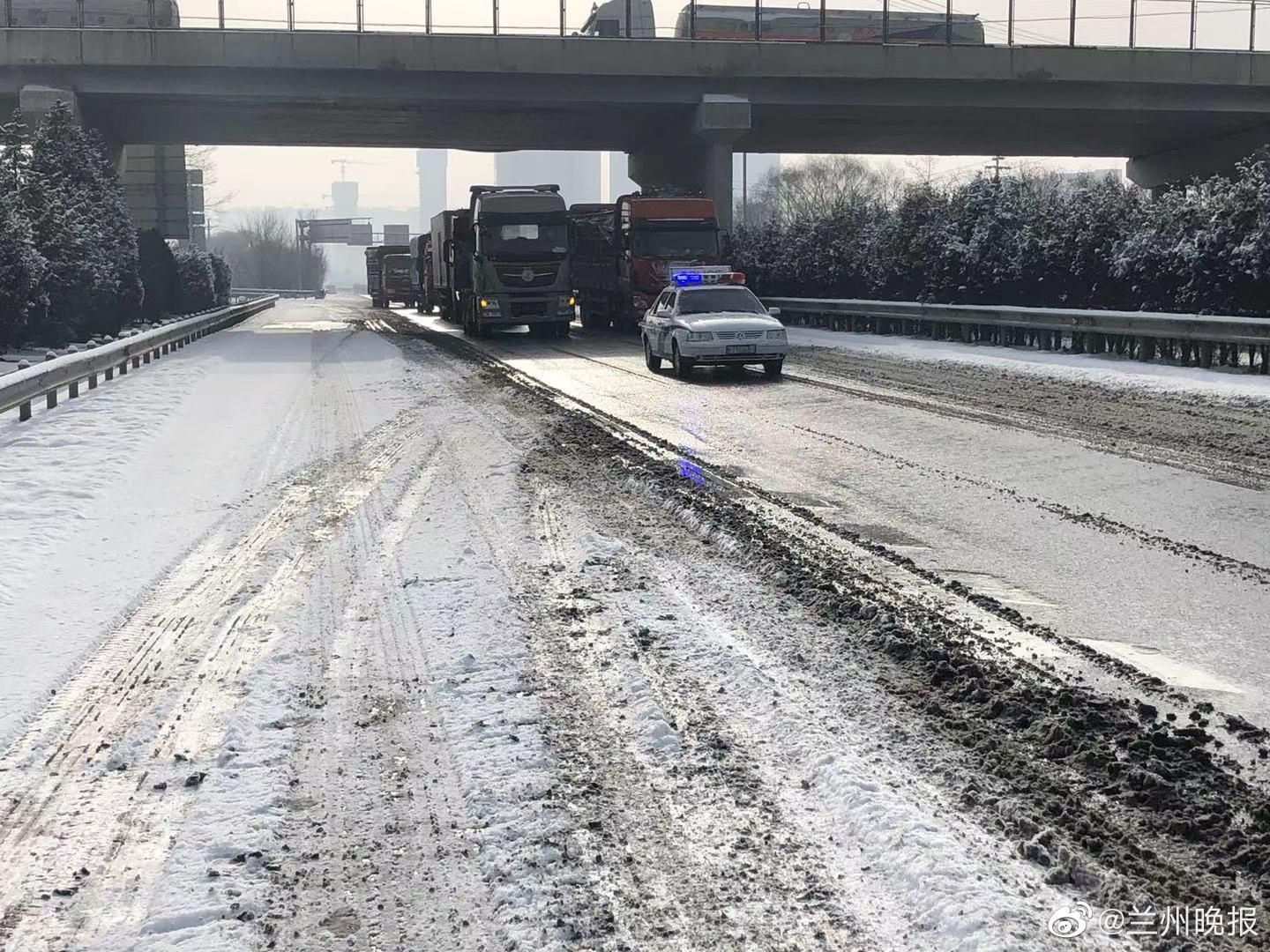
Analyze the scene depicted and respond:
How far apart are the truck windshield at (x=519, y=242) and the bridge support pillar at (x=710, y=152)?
432 inches

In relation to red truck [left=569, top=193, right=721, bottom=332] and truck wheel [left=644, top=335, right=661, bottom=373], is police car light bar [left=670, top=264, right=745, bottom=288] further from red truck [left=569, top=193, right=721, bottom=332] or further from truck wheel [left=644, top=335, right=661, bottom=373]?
truck wheel [left=644, top=335, right=661, bottom=373]

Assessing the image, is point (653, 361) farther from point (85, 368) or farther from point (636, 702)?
point (636, 702)

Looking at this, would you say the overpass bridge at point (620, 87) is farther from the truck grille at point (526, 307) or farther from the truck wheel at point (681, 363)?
the truck wheel at point (681, 363)

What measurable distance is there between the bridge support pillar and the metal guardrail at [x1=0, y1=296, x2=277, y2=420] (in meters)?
19.4

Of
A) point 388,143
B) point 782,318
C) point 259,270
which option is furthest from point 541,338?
point 259,270

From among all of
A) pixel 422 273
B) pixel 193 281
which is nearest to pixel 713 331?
pixel 422 273

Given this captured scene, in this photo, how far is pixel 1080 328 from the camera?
23.9 m

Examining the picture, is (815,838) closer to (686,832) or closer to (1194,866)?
(686,832)

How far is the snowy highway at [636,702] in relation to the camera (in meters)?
3.73

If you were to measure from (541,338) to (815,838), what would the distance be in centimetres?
A: 3376

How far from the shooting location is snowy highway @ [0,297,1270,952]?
3734 millimetres

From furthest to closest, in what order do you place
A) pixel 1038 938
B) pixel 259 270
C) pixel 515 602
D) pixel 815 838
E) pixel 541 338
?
1. pixel 259 270
2. pixel 541 338
3. pixel 515 602
4. pixel 815 838
5. pixel 1038 938

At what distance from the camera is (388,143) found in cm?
5862

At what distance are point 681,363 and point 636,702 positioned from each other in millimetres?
16523
